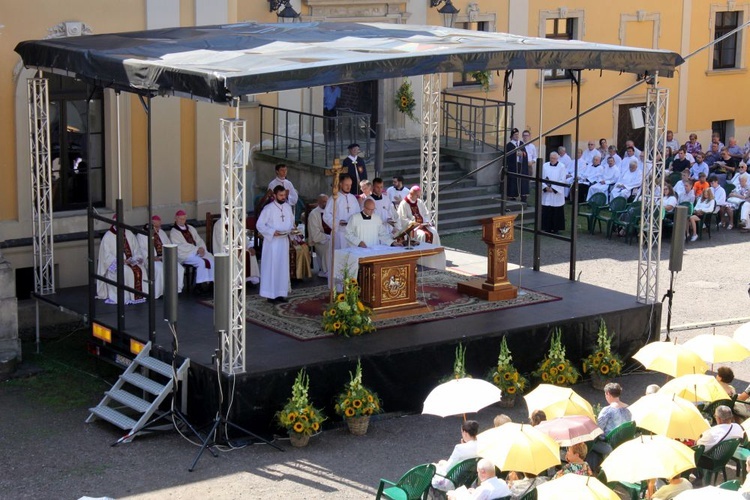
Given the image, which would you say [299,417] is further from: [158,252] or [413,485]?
[158,252]

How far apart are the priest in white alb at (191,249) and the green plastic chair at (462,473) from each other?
268 inches

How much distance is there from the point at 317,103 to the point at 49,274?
8718 millimetres

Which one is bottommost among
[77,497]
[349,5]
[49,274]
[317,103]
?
[77,497]

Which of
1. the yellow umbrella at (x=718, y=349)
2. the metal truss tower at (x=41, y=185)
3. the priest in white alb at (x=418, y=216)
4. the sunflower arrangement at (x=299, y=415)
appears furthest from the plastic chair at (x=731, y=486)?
the metal truss tower at (x=41, y=185)

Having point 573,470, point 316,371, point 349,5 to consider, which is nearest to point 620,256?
point 349,5

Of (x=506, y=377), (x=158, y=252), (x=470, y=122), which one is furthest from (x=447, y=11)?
(x=506, y=377)

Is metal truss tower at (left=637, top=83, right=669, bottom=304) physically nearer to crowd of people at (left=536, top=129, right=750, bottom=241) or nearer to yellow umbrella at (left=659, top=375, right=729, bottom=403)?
yellow umbrella at (left=659, top=375, right=729, bottom=403)

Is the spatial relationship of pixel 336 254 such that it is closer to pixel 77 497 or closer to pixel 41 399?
pixel 41 399

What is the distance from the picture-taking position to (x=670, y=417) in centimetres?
1194

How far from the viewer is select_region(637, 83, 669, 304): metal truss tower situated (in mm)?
16828

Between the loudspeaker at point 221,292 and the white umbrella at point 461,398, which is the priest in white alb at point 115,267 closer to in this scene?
the loudspeaker at point 221,292

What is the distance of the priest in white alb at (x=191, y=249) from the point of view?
1767 centimetres

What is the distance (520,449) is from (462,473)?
79 cm

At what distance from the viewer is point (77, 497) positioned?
1258 cm
